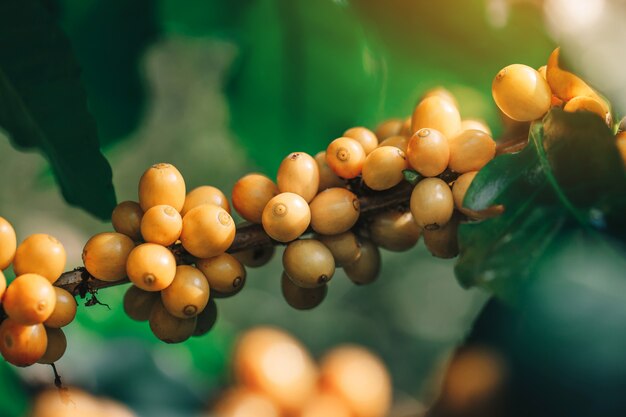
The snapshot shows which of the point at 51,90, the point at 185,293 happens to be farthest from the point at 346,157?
the point at 51,90

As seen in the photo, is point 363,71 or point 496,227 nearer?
point 496,227

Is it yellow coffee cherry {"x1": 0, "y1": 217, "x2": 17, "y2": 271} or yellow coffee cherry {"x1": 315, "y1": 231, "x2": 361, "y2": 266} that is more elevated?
yellow coffee cherry {"x1": 315, "y1": 231, "x2": 361, "y2": 266}

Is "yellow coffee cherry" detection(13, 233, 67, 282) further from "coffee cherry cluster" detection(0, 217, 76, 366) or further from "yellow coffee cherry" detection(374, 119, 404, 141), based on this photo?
"yellow coffee cherry" detection(374, 119, 404, 141)

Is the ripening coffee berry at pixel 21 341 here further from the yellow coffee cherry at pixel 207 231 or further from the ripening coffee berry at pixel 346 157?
the ripening coffee berry at pixel 346 157

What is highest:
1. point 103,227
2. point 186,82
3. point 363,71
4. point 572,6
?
point 572,6

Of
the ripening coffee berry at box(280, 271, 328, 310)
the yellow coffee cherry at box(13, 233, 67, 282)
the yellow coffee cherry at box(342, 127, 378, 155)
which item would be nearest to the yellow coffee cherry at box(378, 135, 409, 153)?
the yellow coffee cherry at box(342, 127, 378, 155)

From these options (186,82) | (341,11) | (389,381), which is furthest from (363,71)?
(389,381)

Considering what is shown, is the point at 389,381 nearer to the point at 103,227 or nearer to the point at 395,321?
the point at 395,321

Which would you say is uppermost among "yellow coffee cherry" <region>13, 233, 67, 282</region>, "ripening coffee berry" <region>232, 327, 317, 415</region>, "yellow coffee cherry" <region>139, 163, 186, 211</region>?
"yellow coffee cherry" <region>139, 163, 186, 211</region>
